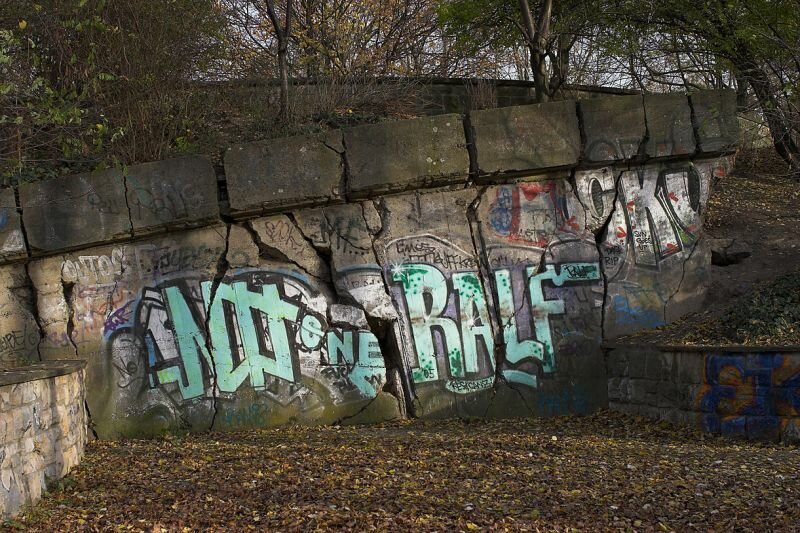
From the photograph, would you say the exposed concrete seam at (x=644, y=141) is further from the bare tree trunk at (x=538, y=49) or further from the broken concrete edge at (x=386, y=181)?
the bare tree trunk at (x=538, y=49)

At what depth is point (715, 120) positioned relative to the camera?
28.1 feet

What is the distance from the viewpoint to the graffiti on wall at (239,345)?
7.86m

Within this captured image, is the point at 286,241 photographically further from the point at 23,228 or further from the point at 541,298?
the point at 541,298

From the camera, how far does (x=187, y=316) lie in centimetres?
793

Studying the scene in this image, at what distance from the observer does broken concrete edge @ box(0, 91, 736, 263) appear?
7.82 meters

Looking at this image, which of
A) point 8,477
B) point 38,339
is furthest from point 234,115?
point 8,477

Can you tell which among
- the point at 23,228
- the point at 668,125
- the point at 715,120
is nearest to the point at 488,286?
the point at 668,125

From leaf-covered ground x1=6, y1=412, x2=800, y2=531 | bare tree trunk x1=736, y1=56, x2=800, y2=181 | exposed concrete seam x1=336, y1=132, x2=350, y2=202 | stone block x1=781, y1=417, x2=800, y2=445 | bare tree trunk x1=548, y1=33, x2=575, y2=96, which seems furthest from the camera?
bare tree trunk x1=548, y1=33, x2=575, y2=96

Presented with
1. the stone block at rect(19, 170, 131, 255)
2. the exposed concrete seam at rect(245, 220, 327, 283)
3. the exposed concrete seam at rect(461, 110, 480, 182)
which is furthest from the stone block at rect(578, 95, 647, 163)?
the stone block at rect(19, 170, 131, 255)

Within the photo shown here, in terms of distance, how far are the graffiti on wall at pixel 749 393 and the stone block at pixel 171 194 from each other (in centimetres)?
447

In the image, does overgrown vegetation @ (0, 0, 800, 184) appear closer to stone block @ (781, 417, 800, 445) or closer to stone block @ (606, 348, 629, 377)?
stone block @ (606, 348, 629, 377)

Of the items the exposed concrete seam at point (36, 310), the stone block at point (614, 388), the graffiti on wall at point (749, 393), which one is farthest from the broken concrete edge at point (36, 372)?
the graffiti on wall at point (749, 393)

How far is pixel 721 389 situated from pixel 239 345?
13.5 feet

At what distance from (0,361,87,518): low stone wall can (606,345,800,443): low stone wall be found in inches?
183
